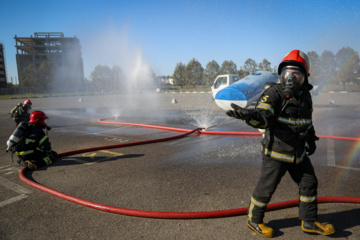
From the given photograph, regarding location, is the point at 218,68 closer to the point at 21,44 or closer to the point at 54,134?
the point at 21,44

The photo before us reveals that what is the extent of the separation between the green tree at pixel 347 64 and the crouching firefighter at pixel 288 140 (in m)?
35.3

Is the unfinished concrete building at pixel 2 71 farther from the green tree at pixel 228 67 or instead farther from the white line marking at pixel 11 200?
the white line marking at pixel 11 200

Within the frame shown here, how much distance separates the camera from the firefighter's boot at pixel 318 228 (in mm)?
2524

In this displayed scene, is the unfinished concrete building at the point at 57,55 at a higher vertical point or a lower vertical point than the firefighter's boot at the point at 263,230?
higher

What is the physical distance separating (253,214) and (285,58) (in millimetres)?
1677

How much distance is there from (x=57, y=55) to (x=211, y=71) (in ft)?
136

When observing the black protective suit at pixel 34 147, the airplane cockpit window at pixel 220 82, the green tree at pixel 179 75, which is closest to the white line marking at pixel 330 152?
the black protective suit at pixel 34 147

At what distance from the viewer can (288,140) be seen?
8.12 ft

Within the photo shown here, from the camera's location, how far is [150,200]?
11.2 feet

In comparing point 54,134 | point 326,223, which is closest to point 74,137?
point 54,134

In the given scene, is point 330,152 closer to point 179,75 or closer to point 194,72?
point 194,72

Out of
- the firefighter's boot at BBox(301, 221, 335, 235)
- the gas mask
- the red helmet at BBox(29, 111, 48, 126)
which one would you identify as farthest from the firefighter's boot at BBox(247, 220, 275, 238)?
the red helmet at BBox(29, 111, 48, 126)

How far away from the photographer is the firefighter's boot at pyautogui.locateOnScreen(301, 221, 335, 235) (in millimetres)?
2524

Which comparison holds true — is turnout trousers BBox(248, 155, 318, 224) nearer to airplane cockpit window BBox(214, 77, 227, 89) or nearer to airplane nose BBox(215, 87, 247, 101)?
airplane nose BBox(215, 87, 247, 101)
